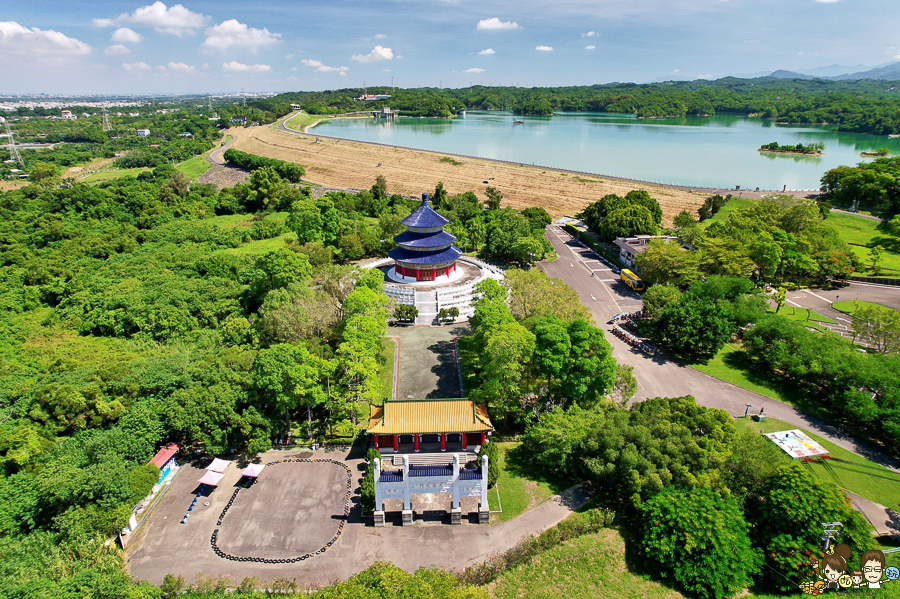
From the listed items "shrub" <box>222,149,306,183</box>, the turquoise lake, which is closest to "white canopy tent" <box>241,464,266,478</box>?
"shrub" <box>222,149,306,183</box>

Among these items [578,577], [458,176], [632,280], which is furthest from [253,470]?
[458,176]

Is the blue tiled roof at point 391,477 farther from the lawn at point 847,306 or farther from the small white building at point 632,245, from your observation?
the lawn at point 847,306

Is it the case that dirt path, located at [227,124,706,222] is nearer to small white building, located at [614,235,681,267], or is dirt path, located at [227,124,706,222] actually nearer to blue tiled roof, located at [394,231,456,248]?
small white building, located at [614,235,681,267]

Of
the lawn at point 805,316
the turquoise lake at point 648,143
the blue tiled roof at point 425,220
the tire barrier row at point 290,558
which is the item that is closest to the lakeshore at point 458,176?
the turquoise lake at point 648,143

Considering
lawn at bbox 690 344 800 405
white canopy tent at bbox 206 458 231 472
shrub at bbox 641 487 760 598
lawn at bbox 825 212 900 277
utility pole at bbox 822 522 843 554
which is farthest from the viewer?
lawn at bbox 825 212 900 277

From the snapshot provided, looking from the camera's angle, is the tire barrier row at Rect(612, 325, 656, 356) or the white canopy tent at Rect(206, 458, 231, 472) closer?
the white canopy tent at Rect(206, 458, 231, 472)

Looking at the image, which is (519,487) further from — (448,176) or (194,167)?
(194,167)

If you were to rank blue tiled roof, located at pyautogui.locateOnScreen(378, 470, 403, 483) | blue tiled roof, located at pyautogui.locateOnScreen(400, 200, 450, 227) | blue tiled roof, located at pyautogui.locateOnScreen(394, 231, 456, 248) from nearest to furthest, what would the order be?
1. blue tiled roof, located at pyautogui.locateOnScreen(378, 470, 403, 483)
2. blue tiled roof, located at pyautogui.locateOnScreen(394, 231, 456, 248)
3. blue tiled roof, located at pyautogui.locateOnScreen(400, 200, 450, 227)
